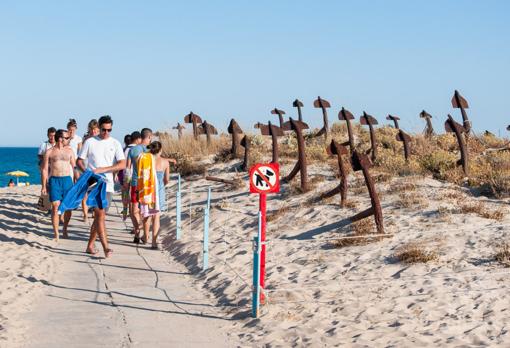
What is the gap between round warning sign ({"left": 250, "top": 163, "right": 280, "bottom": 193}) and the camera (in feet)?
30.4

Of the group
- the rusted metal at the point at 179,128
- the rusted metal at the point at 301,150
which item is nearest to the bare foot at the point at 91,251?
the rusted metal at the point at 301,150

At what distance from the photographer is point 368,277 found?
974 centimetres

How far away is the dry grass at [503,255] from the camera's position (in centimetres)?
944

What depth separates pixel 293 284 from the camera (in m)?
9.85

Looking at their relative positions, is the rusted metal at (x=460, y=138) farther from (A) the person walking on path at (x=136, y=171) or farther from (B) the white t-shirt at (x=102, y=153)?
(B) the white t-shirt at (x=102, y=153)

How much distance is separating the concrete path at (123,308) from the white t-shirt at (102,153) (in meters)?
1.42

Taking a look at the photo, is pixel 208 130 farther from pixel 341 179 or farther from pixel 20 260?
pixel 20 260

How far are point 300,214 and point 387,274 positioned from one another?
4.47 m

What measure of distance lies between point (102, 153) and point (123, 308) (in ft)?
12.5

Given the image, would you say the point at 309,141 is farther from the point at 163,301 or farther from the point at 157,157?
the point at 163,301

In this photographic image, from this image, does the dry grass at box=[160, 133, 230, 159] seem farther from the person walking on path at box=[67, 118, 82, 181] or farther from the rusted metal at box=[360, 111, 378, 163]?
the person walking on path at box=[67, 118, 82, 181]

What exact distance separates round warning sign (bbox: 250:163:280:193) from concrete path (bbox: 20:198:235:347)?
1.49 m

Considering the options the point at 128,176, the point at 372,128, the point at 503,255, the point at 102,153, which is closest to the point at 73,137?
the point at 128,176

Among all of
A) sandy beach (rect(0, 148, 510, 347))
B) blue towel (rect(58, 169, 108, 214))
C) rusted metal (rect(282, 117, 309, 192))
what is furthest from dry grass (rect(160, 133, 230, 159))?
blue towel (rect(58, 169, 108, 214))
